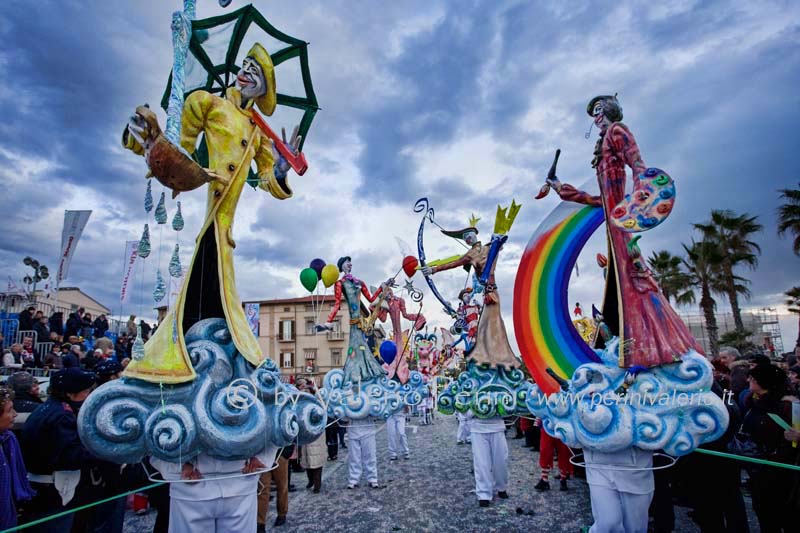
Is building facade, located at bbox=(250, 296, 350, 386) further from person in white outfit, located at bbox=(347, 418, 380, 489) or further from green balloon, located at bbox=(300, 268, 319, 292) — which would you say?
person in white outfit, located at bbox=(347, 418, 380, 489)

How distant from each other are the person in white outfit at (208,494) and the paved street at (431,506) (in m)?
2.49

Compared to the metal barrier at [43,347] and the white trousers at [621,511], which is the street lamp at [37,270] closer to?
the metal barrier at [43,347]

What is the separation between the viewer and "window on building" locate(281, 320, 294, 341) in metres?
30.7

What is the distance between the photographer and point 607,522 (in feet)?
9.94

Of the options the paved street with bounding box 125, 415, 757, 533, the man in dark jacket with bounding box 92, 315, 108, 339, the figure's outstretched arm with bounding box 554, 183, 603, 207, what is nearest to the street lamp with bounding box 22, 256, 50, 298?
the man in dark jacket with bounding box 92, 315, 108, 339

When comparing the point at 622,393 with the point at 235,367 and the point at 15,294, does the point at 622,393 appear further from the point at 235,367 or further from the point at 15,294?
the point at 15,294

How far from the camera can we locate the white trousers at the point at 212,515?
2693mm

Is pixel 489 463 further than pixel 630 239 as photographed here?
Yes

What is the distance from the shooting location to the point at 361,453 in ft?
22.6

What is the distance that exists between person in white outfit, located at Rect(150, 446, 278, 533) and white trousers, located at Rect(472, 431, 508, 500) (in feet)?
11.7

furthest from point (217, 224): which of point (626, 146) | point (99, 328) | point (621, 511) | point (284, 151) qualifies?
point (99, 328)

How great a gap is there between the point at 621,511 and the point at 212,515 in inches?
101

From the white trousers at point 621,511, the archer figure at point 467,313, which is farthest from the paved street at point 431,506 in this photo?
the archer figure at point 467,313

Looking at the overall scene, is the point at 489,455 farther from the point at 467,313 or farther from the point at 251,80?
the point at 251,80
